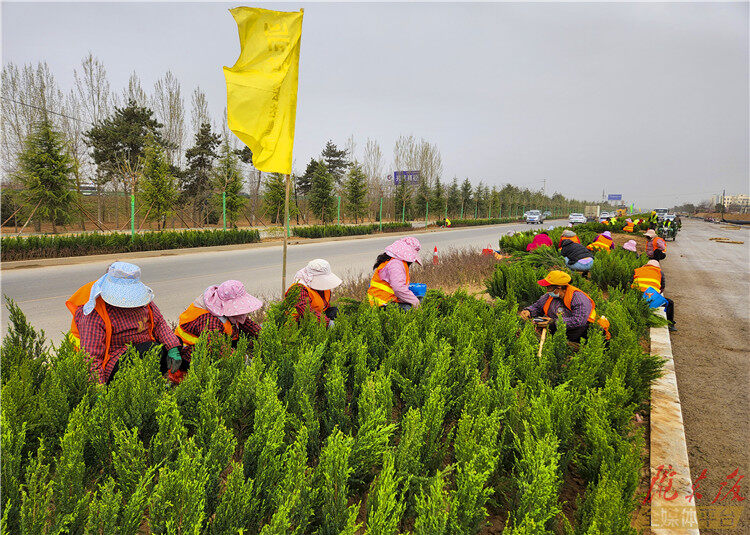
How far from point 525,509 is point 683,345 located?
224 inches

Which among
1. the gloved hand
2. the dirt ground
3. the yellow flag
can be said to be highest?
the yellow flag

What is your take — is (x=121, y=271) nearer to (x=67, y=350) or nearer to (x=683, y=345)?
(x=67, y=350)

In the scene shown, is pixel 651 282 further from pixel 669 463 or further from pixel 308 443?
pixel 308 443

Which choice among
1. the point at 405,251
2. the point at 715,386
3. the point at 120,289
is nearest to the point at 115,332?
the point at 120,289

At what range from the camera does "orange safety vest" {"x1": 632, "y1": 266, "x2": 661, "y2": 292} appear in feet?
21.1

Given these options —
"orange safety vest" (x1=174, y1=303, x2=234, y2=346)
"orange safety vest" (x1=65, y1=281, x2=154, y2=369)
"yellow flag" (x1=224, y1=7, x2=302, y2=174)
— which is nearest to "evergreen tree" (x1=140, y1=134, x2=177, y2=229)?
"yellow flag" (x1=224, y1=7, x2=302, y2=174)

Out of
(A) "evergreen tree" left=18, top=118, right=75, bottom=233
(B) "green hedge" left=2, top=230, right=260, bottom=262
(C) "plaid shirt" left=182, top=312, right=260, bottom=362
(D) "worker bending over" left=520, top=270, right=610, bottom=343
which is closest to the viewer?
(C) "plaid shirt" left=182, top=312, right=260, bottom=362

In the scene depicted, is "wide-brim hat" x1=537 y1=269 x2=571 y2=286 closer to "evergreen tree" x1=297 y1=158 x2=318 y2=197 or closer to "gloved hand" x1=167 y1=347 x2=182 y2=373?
"gloved hand" x1=167 y1=347 x2=182 y2=373

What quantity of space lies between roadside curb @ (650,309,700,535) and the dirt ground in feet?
0.87

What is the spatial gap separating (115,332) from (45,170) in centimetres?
1485

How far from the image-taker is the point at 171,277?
30.9 feet

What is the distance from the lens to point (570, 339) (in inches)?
177

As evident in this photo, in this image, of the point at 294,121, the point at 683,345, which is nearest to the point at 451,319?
the point at 294,121

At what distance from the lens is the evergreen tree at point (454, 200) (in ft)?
155
